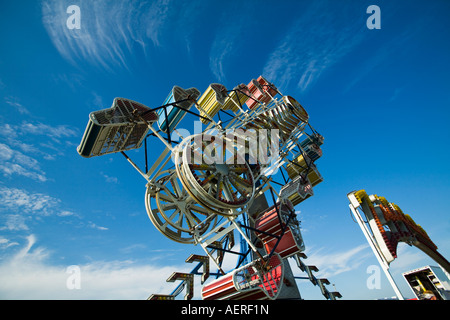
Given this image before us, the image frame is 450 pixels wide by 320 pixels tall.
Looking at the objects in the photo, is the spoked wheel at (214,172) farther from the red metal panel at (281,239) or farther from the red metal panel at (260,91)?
the red metal panel at (260,91)

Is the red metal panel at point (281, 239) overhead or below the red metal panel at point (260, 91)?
below

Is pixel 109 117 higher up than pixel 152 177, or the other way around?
pixel 109 117

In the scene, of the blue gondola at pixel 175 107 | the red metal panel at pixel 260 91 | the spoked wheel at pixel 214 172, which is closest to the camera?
the spoked wheel at pixel 214 172

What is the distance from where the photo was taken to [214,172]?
11055mm

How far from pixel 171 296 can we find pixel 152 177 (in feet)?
23.3

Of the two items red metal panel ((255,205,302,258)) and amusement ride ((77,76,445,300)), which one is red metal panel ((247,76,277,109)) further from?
red metal panel ((255,205,302,258))

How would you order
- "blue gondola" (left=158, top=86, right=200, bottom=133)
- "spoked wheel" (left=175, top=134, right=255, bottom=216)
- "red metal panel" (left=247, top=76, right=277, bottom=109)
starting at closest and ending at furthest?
"spoked wheel" (left=175, top=134, right=255, bottom=216) < "blue gondola" (left=158, top=86, right=200, bottom=133) < "red metal panel" (left=247, top=76, right=277, bottom=109)

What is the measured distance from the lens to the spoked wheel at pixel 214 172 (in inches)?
376

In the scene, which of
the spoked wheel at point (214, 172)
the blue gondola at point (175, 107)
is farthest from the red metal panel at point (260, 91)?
the spoked wheel at point (214, 172)

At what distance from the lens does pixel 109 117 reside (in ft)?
38.2

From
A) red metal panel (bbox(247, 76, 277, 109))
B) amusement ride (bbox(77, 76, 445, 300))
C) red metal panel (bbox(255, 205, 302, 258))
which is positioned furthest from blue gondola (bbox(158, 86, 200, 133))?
red metal panel (bbox(247, 76, 277, 109))

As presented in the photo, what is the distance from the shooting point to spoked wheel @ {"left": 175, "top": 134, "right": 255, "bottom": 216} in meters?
9.54
